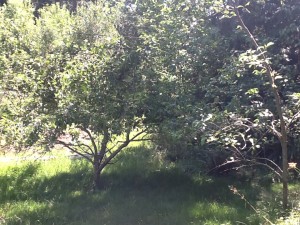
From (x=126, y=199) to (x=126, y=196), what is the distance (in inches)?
7.3

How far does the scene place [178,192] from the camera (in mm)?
7254

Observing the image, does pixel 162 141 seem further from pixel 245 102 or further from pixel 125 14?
pixel 125 14

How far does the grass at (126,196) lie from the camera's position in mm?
6160

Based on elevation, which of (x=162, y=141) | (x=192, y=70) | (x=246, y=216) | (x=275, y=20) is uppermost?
(x=275, y=20)

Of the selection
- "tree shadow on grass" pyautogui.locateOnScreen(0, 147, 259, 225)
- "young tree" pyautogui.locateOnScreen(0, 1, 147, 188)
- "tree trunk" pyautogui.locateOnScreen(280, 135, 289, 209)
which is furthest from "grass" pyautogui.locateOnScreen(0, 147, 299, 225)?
"young tree" pyautogui.locateOnScreen(0, 1, 147, 188)

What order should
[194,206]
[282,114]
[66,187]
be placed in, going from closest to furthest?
[282,114]
[194,206]
[66,187]

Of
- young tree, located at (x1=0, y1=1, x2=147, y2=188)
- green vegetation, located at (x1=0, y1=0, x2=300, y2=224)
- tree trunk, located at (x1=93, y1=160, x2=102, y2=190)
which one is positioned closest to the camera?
green vegetation, located at (x1=0, y1=0, x2=300, y2=224)

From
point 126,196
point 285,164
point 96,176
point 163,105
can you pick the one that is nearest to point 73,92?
point 163,105

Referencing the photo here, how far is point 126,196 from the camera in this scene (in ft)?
23.6

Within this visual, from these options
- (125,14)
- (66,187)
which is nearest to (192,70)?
(125,14)

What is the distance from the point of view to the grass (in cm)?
616

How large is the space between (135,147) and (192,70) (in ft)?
11.7

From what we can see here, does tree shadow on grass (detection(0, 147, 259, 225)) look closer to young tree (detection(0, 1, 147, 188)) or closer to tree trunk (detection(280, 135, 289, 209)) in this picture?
tree trunk (detection(280, 135, 289, 209))

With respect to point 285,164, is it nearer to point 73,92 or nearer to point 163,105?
point 163,105
